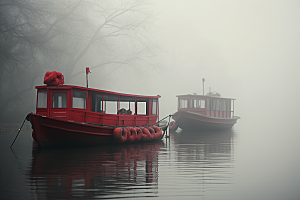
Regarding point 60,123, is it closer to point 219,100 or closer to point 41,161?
point 41,161

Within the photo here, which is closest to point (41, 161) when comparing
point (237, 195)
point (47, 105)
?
point (47, 105)

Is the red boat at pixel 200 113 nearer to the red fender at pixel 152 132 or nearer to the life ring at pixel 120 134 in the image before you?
the red fender at pixel 152 132

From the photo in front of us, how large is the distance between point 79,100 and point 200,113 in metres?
16.3

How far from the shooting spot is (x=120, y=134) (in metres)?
14.2

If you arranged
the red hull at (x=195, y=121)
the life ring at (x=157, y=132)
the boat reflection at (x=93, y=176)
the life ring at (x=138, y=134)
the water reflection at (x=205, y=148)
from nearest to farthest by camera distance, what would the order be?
1. the boat reflection at (x=93, y=176)
2. the water reflection at (x=205, y=148)
3. the life ring at (x=138, y=134)
4. the life ring at (x=157, y=132)
5. the red hull at (x=195, y=121)

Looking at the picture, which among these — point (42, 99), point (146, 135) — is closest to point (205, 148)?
point (146, 135)

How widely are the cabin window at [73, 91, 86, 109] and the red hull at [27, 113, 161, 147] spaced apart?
3.34 ft

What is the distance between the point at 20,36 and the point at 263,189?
2620cm

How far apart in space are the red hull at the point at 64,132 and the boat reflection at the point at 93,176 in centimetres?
127

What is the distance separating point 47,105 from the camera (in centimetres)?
1291

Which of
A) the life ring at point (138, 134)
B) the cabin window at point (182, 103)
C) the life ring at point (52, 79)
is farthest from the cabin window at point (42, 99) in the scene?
the cabin window at point (182, 103)

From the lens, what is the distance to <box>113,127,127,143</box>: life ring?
46.3ft

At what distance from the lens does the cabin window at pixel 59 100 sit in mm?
12961

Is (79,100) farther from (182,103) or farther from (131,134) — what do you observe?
(182,103)
